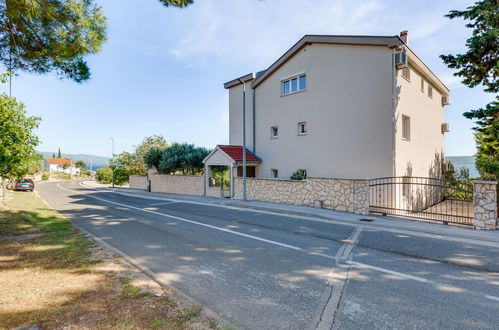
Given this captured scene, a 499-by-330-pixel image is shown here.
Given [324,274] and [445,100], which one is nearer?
[324,274]

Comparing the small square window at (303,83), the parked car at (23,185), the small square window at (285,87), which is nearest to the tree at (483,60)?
the small square window at (303,83)

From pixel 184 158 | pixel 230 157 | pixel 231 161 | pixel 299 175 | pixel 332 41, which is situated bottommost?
pixel 299 175

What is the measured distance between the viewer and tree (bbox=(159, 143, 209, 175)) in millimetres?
24984

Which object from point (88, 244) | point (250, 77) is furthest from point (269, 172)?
point (88, 244)

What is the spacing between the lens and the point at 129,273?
5.02 m

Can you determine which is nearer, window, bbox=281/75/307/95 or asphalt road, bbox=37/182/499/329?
asphalt road, bbox=37/182/499/329

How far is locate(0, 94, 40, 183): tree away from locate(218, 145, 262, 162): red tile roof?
1096 cm

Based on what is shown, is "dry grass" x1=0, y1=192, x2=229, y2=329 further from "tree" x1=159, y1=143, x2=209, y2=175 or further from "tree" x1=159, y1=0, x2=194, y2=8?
"tree" x1=159, y1=143, x2=209, y2=175

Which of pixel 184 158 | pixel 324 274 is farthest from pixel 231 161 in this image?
pixel 324 274

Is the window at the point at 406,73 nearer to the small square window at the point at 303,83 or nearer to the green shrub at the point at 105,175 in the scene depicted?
the small square window at the point at 303,83

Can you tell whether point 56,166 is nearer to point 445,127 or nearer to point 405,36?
point 405,36

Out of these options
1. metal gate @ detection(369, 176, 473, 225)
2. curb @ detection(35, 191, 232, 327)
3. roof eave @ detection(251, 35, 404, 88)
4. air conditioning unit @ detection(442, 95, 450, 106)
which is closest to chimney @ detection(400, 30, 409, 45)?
roof eave @ detection(251, 35, 404, 88)

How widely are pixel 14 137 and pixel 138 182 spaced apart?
23838mm

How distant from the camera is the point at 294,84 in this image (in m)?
17.3
